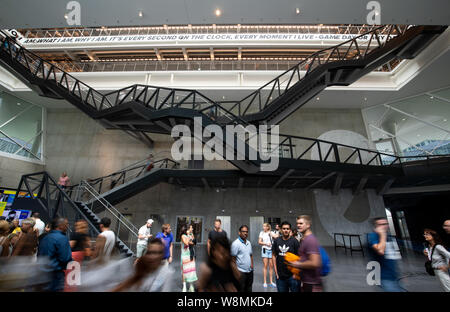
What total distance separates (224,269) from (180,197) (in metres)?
12.0

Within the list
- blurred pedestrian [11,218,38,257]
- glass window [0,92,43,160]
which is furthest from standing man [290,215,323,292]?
glass window [0,92,43,160]

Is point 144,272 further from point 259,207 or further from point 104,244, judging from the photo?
point 259,207

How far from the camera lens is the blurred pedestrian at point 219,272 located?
246 centimetres

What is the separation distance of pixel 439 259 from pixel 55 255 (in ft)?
22.5

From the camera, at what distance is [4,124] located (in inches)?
560

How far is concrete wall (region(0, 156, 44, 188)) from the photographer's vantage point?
13078mm

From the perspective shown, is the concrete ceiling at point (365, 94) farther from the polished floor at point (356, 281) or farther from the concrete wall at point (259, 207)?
the polished floor at point (356, 281)

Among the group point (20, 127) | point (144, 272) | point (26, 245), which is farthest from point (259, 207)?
point (20, 127)

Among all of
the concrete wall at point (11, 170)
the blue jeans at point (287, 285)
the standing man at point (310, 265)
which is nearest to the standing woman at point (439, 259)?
the blue jeans at point (287, 285)

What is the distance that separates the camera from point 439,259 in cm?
373

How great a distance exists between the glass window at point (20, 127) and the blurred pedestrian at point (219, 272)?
63.0ft

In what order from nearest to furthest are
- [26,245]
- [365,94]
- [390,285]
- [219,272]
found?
[219,272]
[390,285]
[26,245]
[365,94]

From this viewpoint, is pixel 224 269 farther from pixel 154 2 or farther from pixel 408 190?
pixel 408 190

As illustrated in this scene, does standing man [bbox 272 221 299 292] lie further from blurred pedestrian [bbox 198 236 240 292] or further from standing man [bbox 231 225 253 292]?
blurred pedestrian [bbox 198 236 240 292]
